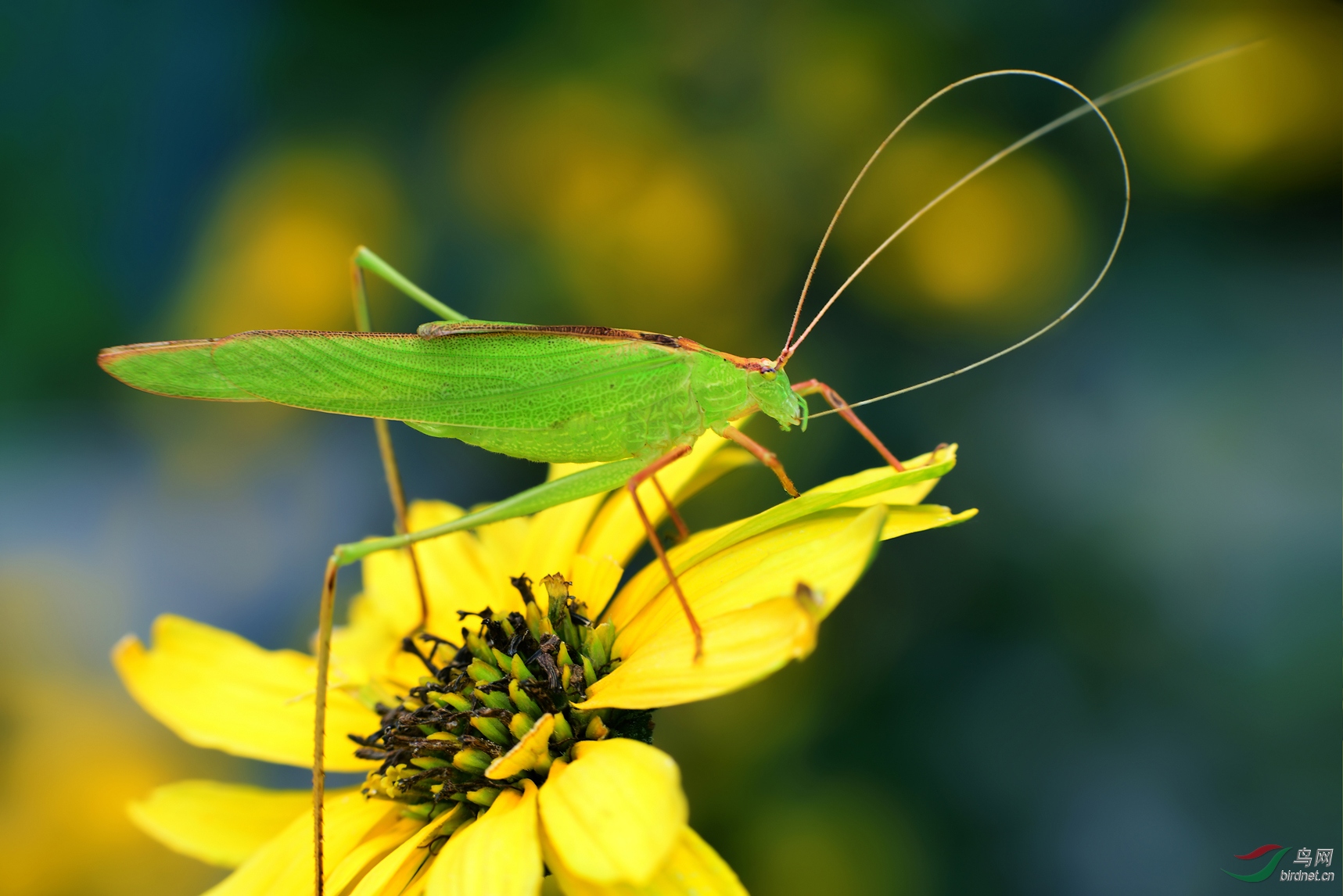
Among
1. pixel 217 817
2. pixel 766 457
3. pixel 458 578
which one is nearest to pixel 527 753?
pixel 766 457

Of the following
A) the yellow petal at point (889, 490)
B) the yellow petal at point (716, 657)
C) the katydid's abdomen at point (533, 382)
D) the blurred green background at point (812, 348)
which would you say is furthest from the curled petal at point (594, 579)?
the blurred green background at point (812, 348)

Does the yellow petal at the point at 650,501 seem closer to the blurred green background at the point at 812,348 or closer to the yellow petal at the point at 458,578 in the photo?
the yellow petal at the point at 458,578

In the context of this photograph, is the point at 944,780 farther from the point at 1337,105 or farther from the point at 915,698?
the point at 1337,105

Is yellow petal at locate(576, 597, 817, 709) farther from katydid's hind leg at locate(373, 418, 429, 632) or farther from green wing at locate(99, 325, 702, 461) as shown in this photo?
katydid's hind leg at locate(373, 418, 429, 632)

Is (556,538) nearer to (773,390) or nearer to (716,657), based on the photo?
(773,390)

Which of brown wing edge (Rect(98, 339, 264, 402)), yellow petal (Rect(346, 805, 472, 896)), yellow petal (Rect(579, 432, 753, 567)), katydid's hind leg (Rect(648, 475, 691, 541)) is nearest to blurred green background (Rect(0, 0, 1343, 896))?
yellow petal (Rect(579, 432, 753, 567))
